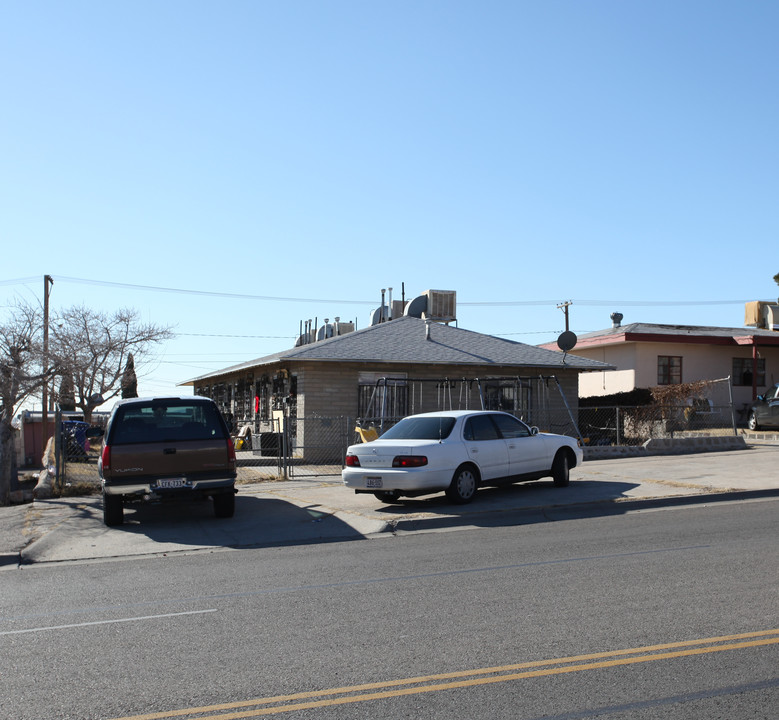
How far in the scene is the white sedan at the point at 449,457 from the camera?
1295 cm

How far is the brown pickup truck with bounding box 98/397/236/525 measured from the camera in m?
12.4

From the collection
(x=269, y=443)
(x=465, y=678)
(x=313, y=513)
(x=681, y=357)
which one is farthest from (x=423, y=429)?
(x=681, y=357)

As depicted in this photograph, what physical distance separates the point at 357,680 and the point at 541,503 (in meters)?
8.78

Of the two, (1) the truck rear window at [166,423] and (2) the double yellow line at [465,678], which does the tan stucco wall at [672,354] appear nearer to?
(1) the truck rear window at [166,423]

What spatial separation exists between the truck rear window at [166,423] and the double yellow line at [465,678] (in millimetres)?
8265

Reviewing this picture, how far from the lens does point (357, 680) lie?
5102mm

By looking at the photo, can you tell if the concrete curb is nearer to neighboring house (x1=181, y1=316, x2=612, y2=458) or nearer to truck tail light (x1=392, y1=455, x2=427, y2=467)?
neighboring house (x1=181, y1=316, x2=612, y2=458)

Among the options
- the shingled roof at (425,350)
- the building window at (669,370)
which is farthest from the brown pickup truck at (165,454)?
the building window at (669,370)

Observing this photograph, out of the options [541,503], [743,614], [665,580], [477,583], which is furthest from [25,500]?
[743,614]

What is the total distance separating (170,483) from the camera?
12.4m

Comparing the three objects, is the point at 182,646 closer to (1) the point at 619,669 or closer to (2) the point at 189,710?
(2) the point at 189,710

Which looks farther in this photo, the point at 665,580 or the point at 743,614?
the point at 665,580

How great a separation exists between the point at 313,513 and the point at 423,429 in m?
2.24

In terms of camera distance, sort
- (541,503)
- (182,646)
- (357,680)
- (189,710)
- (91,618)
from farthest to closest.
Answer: (541,503), (91,618), (182,646), (357,680), (189,710)
